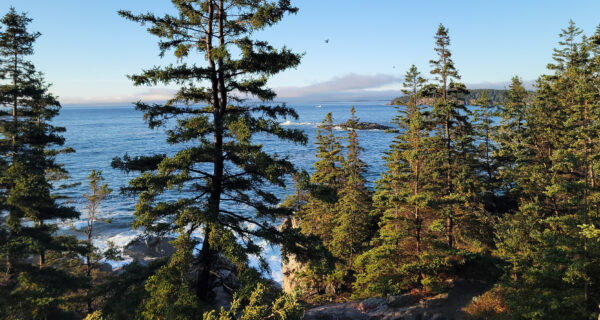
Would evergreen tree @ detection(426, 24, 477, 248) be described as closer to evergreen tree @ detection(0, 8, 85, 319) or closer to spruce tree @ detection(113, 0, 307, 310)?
spruce tree @ detection(113, 0, 307, 310)

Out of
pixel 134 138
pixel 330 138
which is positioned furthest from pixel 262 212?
pixel 134 138

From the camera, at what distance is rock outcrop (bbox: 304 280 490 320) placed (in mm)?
16758

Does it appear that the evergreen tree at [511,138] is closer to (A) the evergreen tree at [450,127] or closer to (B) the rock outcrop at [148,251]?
(A) the evergreen tree at [450,127]

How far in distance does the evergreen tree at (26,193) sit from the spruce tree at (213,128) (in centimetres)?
973

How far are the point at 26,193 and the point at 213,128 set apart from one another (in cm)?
1314

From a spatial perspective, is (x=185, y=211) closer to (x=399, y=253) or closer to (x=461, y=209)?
(x=399, y=253)

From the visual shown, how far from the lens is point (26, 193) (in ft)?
50.9

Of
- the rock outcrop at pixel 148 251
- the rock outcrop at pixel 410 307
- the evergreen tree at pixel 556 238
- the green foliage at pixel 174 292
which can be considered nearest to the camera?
the green foliage at pixel 174 292

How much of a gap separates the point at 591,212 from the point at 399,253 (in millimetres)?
9512

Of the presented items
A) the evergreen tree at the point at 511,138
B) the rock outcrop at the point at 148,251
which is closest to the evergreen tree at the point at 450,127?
the evergreen tree at the point at 511,138

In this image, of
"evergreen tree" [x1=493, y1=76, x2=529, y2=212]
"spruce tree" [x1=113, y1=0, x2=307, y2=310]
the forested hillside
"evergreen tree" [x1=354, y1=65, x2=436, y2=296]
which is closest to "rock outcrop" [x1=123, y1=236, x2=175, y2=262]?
the forested hillside

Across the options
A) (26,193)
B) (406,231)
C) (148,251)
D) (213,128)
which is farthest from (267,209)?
(148,251)

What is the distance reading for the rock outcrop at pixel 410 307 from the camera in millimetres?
16758

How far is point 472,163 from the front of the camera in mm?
24797
